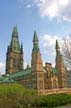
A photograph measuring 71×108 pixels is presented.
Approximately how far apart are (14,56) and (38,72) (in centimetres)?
2568

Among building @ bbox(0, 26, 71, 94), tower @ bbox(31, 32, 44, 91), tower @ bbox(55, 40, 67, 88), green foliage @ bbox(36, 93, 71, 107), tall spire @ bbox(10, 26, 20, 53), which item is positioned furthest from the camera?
tall spire @ bbox(10, 26, 20, 53)

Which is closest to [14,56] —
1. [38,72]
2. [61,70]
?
[61,70]

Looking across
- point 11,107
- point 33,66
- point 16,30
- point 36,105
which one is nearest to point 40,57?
point 33,66

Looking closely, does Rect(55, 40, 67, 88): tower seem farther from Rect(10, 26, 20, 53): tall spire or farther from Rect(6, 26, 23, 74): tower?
Rect(10, 26, 20, 53): tall spire

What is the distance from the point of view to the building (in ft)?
269

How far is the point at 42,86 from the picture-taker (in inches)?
3241

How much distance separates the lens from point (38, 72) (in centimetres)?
8200

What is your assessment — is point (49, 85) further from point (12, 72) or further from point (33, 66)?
point (12, 72)

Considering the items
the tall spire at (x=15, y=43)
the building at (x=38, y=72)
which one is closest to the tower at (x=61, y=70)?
the building at (x=38, y=72)

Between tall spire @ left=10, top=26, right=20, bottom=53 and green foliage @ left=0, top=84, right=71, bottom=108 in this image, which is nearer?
green foliage @ left=0, top=84, right=71, bottom=108

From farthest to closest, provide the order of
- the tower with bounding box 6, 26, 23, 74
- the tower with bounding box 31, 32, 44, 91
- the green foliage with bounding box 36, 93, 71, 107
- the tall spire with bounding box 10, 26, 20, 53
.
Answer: the tall spire with bounding box 10, 26, 20, 53
the tower with bounding box 6, 26, 23, 74
the tower with bounding box 31, 32, 44, 91
the green foliage with bounding box 36, 93, 71, 107

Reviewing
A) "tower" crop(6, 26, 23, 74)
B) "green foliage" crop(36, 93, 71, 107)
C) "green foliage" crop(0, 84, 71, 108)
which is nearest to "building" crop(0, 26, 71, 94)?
"tower" crop(6, 26, 23, 74)

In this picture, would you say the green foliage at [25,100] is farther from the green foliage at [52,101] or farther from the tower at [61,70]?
the tower at [61,70]

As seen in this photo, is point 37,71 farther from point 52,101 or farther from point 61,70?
point 52,101
